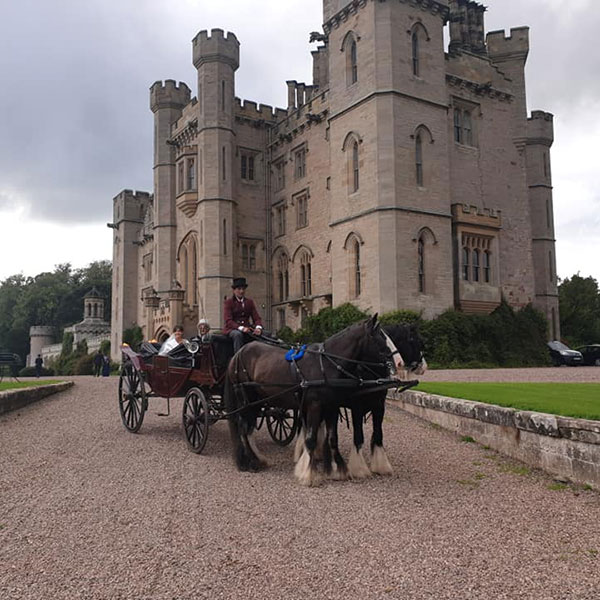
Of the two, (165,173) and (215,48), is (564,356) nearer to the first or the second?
(215,48)

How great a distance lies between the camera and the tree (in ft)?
127

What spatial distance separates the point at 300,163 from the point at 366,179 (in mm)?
8083

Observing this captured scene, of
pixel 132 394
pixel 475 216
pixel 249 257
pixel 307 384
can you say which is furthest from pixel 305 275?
pixel 307 384

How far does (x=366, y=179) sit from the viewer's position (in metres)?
22.7

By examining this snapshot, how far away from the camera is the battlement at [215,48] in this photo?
96.8ft

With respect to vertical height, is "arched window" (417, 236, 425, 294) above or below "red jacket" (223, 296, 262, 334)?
above

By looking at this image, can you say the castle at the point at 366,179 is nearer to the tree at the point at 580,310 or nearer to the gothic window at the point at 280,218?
the gothic window at the point at 280,218

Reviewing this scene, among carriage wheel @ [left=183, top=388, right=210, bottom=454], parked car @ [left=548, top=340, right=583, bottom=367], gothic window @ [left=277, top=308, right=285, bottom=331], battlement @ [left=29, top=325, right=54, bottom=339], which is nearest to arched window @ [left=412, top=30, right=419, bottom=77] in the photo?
parked car @ [left=548, top=340, right=583, bottom=367]

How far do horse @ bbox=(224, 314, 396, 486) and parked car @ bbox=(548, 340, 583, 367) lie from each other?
68.5 ft

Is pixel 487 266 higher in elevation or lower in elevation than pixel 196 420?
higher

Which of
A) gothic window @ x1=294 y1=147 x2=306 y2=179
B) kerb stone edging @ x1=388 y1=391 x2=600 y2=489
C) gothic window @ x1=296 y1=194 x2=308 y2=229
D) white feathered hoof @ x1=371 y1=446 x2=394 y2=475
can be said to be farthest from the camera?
gothic window @ x1=294 y1=147 x2=306 y2=179

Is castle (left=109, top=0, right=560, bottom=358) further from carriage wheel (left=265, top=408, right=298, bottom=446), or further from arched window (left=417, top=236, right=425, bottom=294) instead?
carriage wheel (left=265, top=408, right=298, bottom=446)

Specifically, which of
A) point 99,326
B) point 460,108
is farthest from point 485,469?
point 99,326

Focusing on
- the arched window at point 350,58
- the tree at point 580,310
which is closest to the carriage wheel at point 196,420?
the arched window at point 350,58
